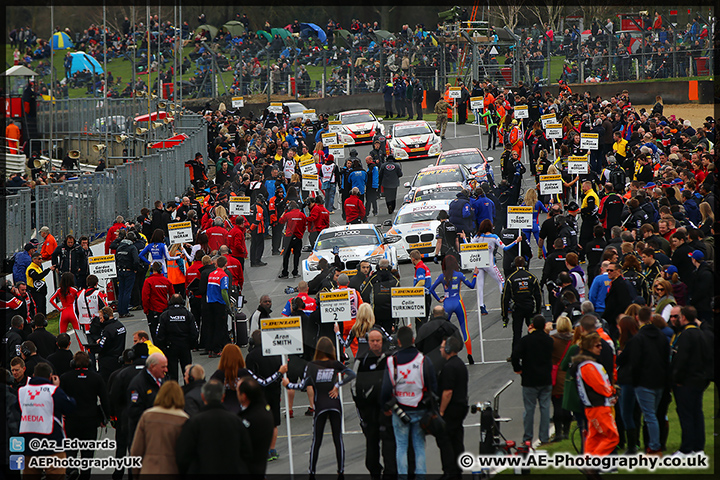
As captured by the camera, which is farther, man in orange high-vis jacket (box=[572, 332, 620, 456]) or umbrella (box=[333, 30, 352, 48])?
umbrella (box=[333, 30, 352, 48])

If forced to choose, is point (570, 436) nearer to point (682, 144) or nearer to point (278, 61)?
point (682, 144)

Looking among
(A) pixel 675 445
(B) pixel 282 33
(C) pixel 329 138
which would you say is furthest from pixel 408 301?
(B) pixel 282 33

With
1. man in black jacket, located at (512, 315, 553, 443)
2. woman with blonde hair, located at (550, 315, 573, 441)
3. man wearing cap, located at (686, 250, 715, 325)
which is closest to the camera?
man in black jacket, located at (512, 315, 553, 443)

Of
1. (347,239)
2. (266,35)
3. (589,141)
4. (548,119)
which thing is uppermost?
(266,35)

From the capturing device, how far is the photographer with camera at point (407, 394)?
10.6 m

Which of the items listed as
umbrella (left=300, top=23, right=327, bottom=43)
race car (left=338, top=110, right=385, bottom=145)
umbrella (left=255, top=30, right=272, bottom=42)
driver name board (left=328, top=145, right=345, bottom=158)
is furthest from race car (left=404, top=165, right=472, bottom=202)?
umbrella (left=300, top=23, right=327, bottom=43)

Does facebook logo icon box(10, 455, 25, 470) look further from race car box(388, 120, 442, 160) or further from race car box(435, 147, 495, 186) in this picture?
race car box(388, 120, 442, 160)

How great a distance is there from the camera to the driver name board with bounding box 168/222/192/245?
20.2m

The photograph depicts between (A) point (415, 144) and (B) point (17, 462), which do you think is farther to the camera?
(A) point (415, 144)

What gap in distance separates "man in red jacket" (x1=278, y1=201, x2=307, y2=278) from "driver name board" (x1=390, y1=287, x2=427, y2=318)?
7.84 metres

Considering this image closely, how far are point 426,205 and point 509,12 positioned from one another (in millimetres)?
46400

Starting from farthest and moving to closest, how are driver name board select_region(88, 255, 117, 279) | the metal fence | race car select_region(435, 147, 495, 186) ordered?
race car select_region(435, 147, 495, 186) < the metal fence < driver name board select_region(88, 255, 117, 279)

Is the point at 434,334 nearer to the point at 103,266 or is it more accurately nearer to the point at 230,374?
the point at 230,374

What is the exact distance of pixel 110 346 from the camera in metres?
13.7
